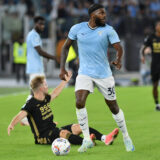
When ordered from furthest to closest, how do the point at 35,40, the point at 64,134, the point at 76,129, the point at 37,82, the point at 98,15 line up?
the point at 35,40 < the point at 76,129 < the point at 64,134 < the point at 37,82 < the point at 98,15

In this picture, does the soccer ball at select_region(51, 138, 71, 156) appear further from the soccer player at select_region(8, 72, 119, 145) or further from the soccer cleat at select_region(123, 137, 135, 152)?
the soccer cleat at select_region(123, 137, 135, 152)

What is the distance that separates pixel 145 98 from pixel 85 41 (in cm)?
1127

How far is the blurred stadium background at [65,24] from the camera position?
32.4 metres

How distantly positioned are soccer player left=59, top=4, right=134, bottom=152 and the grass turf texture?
1.27 feet

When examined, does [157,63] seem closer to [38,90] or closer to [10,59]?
[38,90]

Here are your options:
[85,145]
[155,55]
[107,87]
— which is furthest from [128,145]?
[155,55]

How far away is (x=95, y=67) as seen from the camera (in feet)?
34.4

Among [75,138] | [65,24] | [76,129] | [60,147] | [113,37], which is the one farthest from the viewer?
[65,24]

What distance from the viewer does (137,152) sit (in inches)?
404

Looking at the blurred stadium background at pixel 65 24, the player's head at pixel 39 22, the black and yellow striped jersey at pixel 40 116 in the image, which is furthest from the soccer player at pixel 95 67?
the blurred stadium background at pixel 65 24

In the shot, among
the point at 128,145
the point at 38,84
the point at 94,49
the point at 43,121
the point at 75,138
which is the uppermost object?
the point at 94,49

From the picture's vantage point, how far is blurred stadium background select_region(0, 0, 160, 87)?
3241cm

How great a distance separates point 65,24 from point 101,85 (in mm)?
23002

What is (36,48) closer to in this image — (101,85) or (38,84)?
(38,84)
